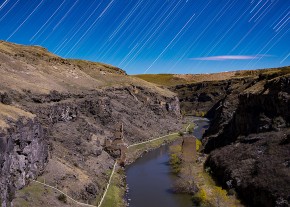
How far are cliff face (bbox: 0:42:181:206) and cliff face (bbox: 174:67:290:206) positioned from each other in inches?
556

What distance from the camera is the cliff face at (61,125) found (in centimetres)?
3566

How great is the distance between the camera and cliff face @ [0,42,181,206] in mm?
35656

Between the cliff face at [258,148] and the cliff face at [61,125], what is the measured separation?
1411cm

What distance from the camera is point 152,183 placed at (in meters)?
51.7

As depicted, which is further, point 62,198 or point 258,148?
point 258,148

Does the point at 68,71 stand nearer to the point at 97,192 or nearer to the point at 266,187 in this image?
the point at 97,192

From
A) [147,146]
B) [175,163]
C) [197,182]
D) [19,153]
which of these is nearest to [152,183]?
[197,182]

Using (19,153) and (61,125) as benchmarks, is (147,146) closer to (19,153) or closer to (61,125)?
(61,125)

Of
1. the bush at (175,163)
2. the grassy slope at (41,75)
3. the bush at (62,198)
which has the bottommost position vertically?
the bush at (62,198)

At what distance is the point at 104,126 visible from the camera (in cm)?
7081

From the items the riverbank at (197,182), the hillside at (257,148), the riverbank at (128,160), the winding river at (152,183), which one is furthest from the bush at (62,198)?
the hillside at (257,148)

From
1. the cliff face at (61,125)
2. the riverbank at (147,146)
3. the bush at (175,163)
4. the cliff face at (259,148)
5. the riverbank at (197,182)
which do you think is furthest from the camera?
the riverbank at (147,146)

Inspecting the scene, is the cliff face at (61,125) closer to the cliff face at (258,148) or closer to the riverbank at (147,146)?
the riverbank at (147,146)

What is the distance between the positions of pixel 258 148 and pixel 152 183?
1336cm
